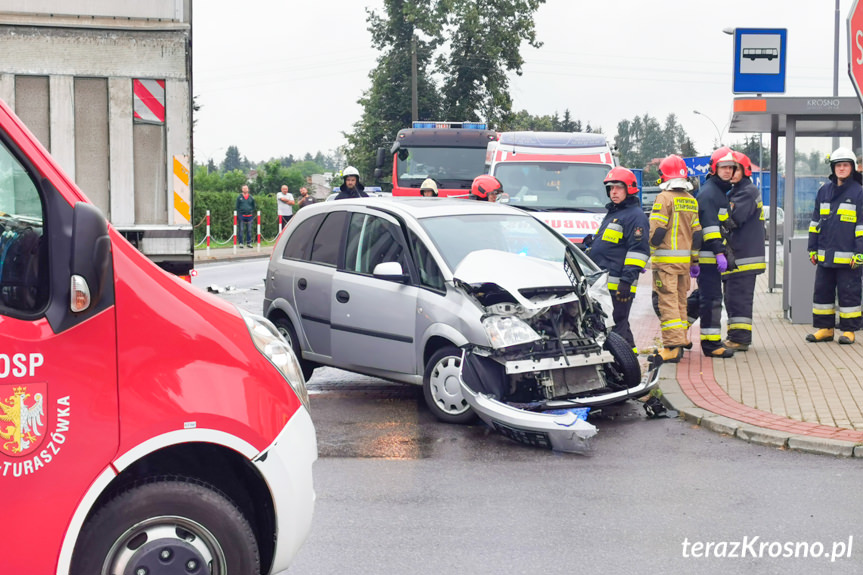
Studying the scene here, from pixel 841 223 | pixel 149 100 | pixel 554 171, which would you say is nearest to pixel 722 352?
pixel 841 223

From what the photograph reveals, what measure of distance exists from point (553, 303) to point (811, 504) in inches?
93.9

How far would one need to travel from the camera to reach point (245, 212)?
32469mm

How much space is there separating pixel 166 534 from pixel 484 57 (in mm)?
53565

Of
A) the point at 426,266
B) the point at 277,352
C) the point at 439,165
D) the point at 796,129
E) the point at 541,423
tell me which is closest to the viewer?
A: the point at 277,352

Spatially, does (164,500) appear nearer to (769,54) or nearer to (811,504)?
(811,504)

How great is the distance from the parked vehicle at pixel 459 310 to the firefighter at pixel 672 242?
1.29 m

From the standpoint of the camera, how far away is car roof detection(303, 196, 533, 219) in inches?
334

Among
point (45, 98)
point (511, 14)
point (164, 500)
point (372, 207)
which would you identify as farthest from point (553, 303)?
point (511, 14)

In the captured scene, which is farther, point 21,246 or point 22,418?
point 21,246

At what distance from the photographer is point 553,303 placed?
294 inches

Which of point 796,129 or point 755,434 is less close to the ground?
point 796,129

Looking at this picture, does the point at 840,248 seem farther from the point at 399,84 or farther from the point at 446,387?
the point at 399,84

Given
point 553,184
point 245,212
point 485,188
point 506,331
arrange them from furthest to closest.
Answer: point 245,212 → point 553,184 → point 485,188 → point 506,331

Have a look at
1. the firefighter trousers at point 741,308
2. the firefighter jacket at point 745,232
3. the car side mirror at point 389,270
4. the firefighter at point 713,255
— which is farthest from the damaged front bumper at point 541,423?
the firefighter jacket at point 745,232
